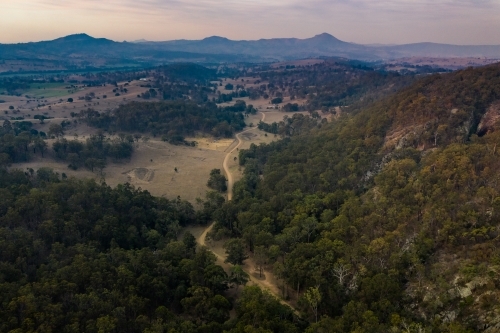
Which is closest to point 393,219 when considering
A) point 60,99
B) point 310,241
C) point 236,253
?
point 310,241

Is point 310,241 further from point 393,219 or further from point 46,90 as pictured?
point 46,90

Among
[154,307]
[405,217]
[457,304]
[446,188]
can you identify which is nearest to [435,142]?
[446,188]

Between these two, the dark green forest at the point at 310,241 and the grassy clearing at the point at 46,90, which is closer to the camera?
the dark green forest at the point at 310,241

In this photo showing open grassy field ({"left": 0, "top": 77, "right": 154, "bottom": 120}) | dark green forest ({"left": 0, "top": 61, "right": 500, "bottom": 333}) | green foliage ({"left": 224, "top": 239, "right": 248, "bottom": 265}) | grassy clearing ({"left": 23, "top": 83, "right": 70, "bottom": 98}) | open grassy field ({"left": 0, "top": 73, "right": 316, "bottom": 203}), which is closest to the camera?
dark green forest ({"left": 0, "top": 61, "right": 500, "bottom": 333})

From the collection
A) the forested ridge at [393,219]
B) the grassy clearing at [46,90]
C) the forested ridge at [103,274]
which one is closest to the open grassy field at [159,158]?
the forested ridge at [393,219]

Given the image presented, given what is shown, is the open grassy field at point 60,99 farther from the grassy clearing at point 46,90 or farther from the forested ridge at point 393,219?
the forested ridge at point 393,219

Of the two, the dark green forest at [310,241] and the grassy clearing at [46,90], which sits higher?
the grassy clearing at [46,90]

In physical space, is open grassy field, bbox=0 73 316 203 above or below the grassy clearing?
below

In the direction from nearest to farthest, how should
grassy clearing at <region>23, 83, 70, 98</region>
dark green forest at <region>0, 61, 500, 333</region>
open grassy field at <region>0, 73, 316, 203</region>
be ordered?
dark green forest at <region>0, 61, 500, 333</region>, open grassy field at <region>0, 73, 316, 203</region>, grassy clearing at <region>23, 83, 70, 98</region>

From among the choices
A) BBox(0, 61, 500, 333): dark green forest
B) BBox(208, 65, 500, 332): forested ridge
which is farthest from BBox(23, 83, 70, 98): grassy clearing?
BBox(208, 65, 500, 332): forested ridge

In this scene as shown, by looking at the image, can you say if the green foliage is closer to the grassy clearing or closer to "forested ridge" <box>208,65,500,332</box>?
"forested ridge" <box>208,65,500,332</box>
